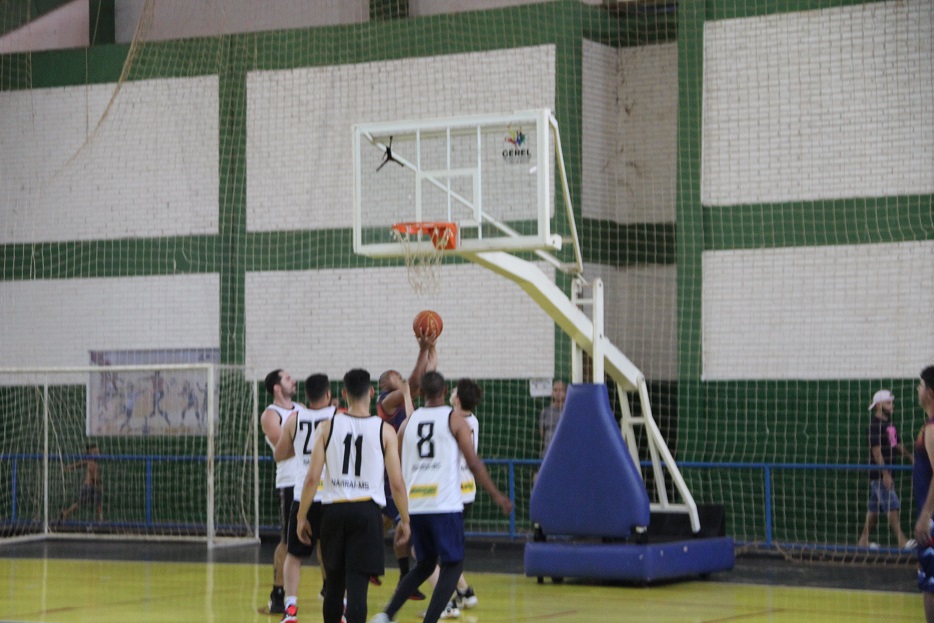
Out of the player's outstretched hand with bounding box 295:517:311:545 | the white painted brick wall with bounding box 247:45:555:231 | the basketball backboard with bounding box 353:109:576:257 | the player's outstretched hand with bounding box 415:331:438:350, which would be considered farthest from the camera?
the white painted brick wall with bounding box 247:45:555:231

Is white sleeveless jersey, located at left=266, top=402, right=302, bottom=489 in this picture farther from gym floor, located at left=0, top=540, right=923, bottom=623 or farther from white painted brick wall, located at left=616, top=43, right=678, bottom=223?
white painted brick wall, located at left=616, top=43, right=678, bottom=223

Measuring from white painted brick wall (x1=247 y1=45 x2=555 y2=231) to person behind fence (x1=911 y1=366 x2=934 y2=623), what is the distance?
10.8 m

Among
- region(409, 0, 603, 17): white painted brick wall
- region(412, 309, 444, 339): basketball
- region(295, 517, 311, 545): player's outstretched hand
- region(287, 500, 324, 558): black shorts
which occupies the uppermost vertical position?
region(409, 0, 603, 17): white painted brick wall

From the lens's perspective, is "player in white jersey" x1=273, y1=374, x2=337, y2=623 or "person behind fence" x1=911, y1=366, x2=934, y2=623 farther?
"player in white jersey" x1=273, y1=374, x2=337, y2=623

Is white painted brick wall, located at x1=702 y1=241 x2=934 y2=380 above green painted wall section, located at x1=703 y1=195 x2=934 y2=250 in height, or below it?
below

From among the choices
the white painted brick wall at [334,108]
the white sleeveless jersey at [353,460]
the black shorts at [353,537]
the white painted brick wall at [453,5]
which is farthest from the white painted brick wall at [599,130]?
the black shorts at [353,537]

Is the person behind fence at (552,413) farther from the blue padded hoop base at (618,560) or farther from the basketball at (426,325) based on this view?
the basketball at (426,325)

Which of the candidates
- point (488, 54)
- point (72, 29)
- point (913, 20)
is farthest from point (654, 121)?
point (72, 29)

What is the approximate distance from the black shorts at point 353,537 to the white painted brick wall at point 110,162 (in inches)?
492

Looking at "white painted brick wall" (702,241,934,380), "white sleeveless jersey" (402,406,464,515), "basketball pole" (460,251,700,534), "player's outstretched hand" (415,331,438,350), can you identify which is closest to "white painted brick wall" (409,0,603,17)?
"white painted brick wall" (702,241,934,380)

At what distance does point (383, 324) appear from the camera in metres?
19.9

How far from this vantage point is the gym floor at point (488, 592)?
11.8 m

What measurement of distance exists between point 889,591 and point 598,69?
8.80 m

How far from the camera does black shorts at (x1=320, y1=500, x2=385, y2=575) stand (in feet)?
29.5
